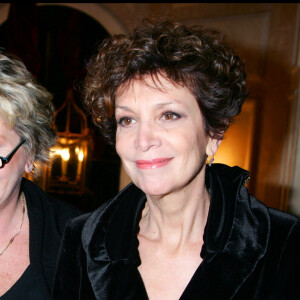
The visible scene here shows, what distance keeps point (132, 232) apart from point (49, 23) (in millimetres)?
7026

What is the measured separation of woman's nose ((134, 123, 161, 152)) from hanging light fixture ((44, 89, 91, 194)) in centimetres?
563

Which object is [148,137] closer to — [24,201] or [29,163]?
[29,163]

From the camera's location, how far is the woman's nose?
138 centimetres

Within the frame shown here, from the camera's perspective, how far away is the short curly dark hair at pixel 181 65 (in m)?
1.41

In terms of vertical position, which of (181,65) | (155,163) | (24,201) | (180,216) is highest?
(181,65)

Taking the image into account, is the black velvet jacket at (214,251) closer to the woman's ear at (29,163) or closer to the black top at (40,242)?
the black top at (40,242)

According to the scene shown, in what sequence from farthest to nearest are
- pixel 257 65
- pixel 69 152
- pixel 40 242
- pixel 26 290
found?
1. pixel 69 152
2. pixel 257 65
3. pixel 40 242
4. pixel 26 290

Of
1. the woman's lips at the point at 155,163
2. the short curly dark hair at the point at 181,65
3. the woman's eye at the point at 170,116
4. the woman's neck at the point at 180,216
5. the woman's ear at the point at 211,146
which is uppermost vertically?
the short curly dark hair at the point at 181,65

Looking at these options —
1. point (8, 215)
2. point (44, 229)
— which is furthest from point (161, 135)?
point (8, 215)

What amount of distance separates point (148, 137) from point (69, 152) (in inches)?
234

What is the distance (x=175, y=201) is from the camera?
1.55 m

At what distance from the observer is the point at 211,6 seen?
435 centimetres

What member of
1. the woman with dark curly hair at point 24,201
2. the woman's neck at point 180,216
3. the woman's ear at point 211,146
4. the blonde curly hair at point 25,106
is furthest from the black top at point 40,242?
the woman's ear at point 211,146

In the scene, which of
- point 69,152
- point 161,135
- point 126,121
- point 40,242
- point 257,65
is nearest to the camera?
point 161,135
